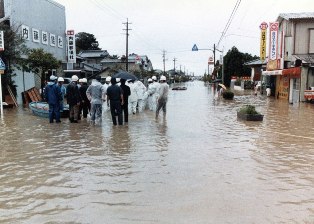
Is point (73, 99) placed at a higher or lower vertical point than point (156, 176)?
higher

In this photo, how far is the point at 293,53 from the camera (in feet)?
87.8

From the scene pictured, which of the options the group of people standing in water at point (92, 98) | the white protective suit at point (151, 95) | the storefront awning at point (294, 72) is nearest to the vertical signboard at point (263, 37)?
the storefront awning at point (294, 72)

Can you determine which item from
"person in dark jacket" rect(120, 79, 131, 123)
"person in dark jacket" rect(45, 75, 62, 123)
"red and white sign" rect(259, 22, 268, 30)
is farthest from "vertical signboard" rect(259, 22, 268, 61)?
"person in dark jacket" rect(45, 75, 62, 123)

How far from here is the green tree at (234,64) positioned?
5948cm

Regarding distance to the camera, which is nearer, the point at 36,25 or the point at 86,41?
the point at 36,25

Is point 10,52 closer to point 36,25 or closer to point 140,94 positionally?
point 36,25

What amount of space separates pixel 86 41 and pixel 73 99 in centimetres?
6185

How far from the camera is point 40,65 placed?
2153 cm

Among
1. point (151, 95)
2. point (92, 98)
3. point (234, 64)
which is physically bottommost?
point (151, 95)

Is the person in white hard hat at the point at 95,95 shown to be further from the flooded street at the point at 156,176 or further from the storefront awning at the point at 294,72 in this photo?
the storefront awning at the point at 294,72

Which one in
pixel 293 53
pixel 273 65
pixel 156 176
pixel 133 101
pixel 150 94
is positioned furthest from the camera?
pixel 273 65

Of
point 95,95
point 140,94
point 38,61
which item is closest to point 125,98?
point 95,95

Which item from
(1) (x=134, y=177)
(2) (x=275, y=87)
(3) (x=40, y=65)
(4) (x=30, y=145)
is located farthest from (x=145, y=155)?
(2) (x=275, y=87)

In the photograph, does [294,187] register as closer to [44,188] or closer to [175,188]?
[175,188]
